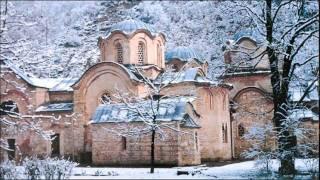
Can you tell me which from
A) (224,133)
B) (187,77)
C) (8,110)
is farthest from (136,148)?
(8,110)

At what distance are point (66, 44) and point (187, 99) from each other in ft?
151

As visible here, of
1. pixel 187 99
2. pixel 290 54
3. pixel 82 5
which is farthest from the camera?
pixel 82 5

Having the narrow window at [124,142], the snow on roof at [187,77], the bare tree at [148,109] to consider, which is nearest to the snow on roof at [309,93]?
the snow on roof at [187,77]

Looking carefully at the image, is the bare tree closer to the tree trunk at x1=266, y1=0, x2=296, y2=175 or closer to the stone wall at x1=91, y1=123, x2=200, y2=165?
the stone wall at x1=91, y1=123, x2=200, y2=165

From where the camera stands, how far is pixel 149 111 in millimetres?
19312

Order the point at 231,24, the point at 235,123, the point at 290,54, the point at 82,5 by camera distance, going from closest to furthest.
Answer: the point at 290,54, the point at 231,24, the point at 235,123, the point at 82,5

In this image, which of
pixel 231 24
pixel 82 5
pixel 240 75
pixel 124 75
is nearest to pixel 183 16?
pixel 82 5

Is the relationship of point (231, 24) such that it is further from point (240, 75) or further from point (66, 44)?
point (66, 44)

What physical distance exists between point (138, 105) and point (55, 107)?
26.3 feet

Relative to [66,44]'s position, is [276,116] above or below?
below

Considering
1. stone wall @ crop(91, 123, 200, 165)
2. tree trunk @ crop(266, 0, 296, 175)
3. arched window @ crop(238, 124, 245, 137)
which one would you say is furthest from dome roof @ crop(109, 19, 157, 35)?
tree trunk @ crop(266, 0, 296, 175)

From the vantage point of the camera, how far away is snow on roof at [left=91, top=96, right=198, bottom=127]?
20.6 m

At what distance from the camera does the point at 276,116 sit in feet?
45.1

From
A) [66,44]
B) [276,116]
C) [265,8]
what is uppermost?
[66,44]
